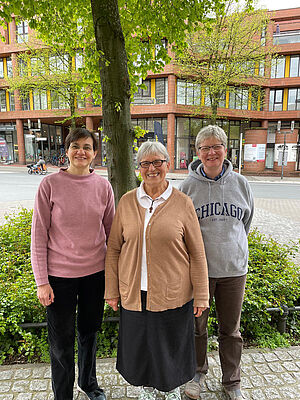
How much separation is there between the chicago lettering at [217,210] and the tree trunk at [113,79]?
151 cm

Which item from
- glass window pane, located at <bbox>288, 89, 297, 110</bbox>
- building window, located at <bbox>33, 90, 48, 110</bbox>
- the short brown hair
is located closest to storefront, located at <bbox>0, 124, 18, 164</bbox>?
building window, located at <bbox>33, 90, 48, 110</bbox>

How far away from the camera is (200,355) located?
2604 mm

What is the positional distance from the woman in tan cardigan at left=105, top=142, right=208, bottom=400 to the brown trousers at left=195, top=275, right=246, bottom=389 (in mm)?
313

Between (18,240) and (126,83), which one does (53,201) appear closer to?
(126,83)

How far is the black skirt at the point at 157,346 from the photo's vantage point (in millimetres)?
2139

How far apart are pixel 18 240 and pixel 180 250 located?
423cm

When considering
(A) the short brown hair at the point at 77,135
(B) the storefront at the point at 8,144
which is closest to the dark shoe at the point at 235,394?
(A) the short brown hair at the point at 77,135

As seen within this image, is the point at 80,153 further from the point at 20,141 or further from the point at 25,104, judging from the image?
the point at 25,104

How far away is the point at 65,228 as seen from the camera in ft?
7.07

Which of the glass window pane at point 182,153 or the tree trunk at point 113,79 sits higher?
the tree trunk at point 113,79

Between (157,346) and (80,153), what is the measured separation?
1.57 m

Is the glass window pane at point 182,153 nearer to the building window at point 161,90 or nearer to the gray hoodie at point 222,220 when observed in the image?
the building window at point 161,90

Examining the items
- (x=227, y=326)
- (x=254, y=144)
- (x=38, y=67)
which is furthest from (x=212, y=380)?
(x=254, y=144)

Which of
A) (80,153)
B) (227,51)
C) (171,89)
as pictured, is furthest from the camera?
(171,89)
